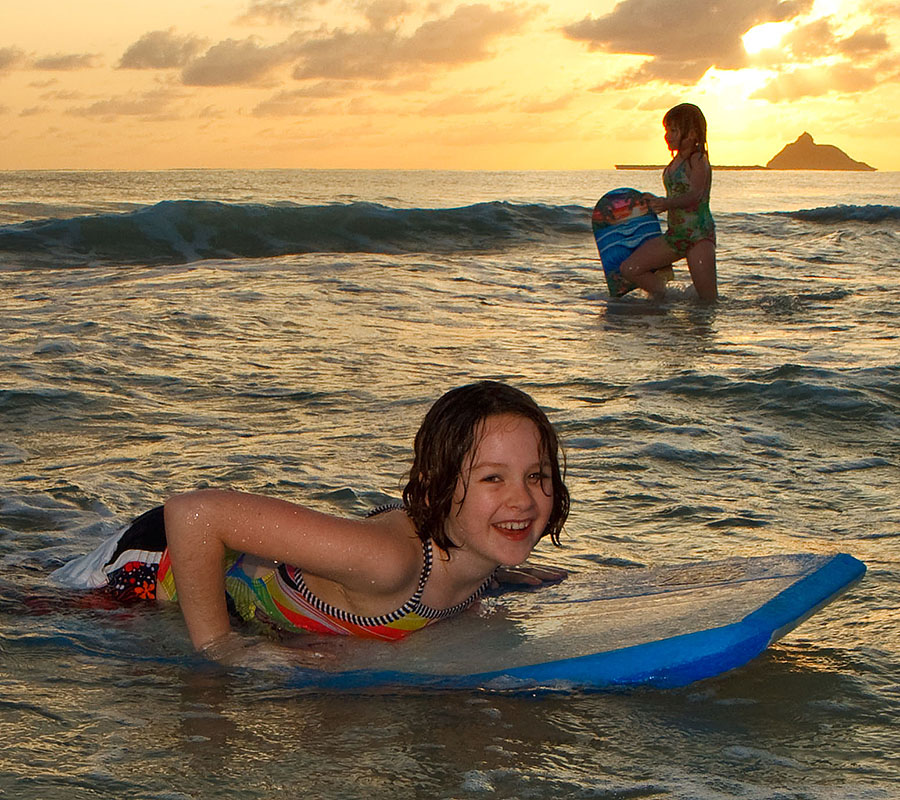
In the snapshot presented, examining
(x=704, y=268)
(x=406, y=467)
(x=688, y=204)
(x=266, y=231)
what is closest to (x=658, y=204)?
(x=688, y=204)

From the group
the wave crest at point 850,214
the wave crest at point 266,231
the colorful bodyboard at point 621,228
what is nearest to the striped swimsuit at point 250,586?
the colorful bodyboard at point 621,228

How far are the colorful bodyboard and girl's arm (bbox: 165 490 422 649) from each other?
766 centimetres

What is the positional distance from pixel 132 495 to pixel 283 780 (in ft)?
7.74

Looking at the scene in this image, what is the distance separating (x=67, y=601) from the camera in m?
3.41

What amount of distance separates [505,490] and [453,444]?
0.17 meters

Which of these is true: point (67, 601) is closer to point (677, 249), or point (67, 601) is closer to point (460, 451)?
point (460, 451)

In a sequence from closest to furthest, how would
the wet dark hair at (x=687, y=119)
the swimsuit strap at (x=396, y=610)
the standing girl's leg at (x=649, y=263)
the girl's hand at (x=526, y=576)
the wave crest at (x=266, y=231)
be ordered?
the swimsuit strap at (x=396, y=610) → the girl's hand at (x=526, y=576) → the wet dark hair at (x=687, y=119) → the standing girl's leg at (x=649, y=263) → the wave crest at (x=266, y=231)

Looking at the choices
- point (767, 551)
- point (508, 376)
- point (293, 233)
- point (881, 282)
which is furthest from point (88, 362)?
point (293, 233)

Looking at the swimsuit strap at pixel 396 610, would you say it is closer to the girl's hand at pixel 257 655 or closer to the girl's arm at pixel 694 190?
the girl's hand at pixel 257 655

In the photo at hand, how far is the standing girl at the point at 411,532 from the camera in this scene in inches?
111

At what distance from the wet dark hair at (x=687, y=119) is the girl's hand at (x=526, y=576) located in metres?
6.99

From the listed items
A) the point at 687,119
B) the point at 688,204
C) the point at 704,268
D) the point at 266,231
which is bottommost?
the point at 704,268

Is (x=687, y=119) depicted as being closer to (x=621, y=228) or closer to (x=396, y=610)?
(x=621, y=228)

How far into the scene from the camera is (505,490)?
283 centimetres
